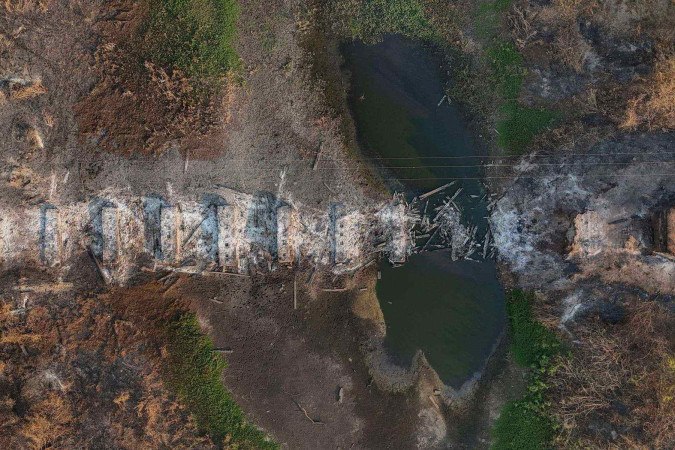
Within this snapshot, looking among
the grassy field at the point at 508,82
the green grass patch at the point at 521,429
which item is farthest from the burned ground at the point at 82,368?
the grassy field at the point at 508,82

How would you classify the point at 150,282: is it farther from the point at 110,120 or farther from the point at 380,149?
the point at 380,149

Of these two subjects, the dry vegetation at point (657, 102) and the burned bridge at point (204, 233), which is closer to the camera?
the dry vegetation at point (657, 102)

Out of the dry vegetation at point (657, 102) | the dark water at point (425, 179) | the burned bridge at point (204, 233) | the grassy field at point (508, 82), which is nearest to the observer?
the dry vegetation at point (657, 102)

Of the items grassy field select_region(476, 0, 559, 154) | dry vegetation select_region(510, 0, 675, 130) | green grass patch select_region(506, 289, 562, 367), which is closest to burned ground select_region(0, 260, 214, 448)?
green grass patch select_region(506, 289, 562, 367)

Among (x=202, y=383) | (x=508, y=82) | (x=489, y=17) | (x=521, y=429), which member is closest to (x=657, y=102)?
(x=508, y=82)

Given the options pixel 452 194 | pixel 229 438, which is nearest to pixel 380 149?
pixel 452 194

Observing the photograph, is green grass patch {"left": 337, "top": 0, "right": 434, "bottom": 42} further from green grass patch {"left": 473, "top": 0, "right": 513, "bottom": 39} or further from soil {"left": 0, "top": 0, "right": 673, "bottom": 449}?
green grass patch {"left": 473, "top": 0, "right": 513, "bottom": 39}

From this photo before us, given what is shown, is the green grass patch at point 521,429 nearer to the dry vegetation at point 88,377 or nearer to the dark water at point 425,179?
A: the dark water at point 425,179
